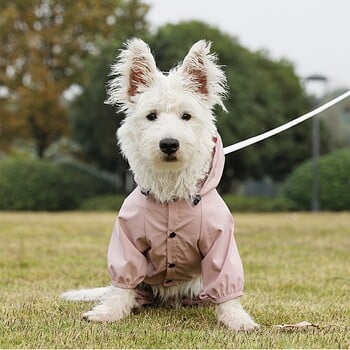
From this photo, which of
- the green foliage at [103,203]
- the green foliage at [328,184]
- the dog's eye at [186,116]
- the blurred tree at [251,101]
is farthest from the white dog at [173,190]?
the blurred tree at [251,101]

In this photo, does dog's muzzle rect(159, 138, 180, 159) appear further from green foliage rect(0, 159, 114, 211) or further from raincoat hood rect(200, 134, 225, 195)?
green foliage rect(0, 159, 114, 211)

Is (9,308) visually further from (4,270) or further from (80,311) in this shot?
(4,270)

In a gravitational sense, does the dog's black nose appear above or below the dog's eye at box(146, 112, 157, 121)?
below

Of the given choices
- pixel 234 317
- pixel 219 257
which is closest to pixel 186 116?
pixel 219 257

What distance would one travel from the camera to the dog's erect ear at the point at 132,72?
4414 millimetres

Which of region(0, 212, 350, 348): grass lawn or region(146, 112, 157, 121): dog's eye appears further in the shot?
region(146, 112, 157, 121): dog's eye

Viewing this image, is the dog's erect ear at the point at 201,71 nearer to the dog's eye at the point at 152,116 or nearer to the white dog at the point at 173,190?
the white dog at the point at 173,190

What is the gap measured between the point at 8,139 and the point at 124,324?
26.6 meters

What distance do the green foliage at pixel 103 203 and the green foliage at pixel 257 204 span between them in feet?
11.5

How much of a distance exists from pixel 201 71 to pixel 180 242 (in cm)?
111

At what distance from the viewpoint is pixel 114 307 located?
447cm

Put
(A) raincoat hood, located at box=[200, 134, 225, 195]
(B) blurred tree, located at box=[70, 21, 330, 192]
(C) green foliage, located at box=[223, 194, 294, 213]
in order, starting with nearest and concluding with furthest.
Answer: (A) raincoat hood, located at box=[200, 134, 225, 195], (C) green foliage, located at box=[223, 194, 294, 213], (B) blurred tree, located at box=[70, 21, 330, 192]

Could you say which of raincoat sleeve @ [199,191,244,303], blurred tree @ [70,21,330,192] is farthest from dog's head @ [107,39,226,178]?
blurred tree @ [70,21,330,192]

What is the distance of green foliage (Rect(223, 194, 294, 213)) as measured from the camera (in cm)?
2133
